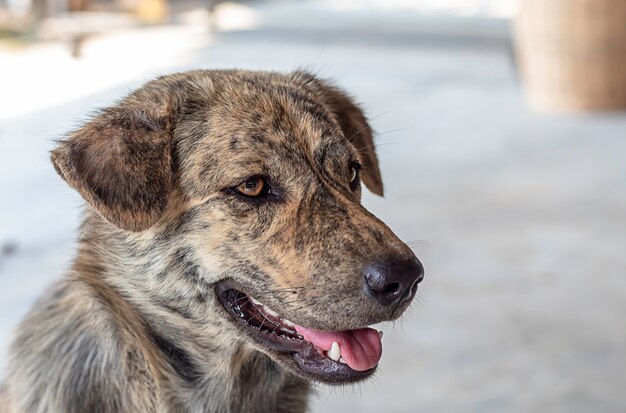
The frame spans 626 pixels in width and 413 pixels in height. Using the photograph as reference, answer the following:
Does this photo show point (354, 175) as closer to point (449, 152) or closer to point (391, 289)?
point (391, 289)

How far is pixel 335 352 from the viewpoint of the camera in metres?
1.98

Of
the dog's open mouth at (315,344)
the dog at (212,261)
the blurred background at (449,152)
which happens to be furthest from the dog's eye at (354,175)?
the blurred background at (449,152)

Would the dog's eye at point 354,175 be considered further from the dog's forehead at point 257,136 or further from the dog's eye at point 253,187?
the dog's eye at point 253,187

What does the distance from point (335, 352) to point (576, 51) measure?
5.01 metres

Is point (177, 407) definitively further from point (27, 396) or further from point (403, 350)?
point (403, 350)

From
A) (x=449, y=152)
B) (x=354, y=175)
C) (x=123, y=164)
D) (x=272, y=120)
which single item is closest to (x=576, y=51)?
(x=449, y=152)

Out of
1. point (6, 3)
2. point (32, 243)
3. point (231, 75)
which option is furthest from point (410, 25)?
point (231, 75)

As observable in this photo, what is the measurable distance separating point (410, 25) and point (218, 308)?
7.41m

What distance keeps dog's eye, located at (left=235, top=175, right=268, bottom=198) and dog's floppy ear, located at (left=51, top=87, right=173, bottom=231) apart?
0.15 m

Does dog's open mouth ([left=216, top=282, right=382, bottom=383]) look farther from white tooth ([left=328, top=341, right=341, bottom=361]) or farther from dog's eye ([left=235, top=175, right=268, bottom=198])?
dog's eye ([left=235, top=175, right=268, bottom=198])

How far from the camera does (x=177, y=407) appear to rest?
84.3 inches

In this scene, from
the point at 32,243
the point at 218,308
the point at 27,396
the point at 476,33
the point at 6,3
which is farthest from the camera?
the point at 6,3

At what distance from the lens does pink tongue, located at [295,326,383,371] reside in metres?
1.98

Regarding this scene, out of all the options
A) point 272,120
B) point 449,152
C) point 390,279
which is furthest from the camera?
point 449,152
